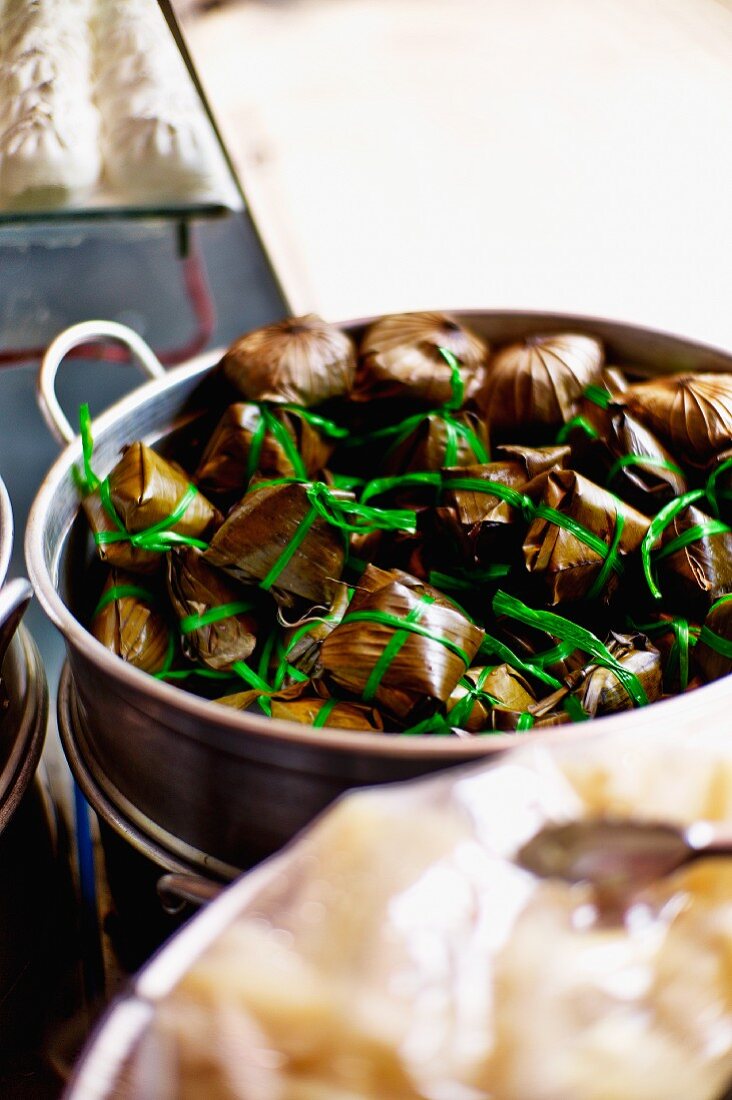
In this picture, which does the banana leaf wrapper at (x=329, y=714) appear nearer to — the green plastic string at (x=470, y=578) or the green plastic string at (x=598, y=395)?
the green plastic string at (x=470, y=578)

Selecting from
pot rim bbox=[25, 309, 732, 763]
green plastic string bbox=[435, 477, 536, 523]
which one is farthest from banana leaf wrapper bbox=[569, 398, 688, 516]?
pot rim bbox=[25, 309, 732, 763]

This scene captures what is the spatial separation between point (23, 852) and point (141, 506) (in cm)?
40

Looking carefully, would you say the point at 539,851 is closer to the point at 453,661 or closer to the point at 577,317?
the point at 453,661

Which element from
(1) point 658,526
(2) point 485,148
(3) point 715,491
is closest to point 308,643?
(1) point 658,526

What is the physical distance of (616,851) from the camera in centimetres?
40

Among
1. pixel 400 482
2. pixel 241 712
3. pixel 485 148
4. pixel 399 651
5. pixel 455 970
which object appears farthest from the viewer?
pixel 485 148

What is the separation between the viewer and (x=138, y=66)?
43.9 inches

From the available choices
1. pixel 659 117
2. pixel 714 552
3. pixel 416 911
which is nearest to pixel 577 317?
pixel 659 117

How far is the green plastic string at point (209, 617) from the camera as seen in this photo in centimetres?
91

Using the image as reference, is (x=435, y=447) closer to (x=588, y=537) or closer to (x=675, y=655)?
(x=588, y=537)

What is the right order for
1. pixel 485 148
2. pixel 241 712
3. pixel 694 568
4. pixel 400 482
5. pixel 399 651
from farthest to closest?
1. pixel 485 148
2. pixel 400 482
3. pixel 694 568
4. pixel 399 651
5. pixel 241 712

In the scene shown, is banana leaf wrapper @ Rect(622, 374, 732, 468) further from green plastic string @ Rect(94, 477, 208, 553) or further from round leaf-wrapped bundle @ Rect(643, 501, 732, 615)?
A: green plastic string @ Rect(94, 477, 208, 553)

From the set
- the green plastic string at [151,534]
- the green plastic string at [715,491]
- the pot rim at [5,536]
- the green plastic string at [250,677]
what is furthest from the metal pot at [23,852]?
the green plastic string at [715,491]

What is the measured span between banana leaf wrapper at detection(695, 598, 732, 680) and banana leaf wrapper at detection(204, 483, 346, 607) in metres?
0.37
